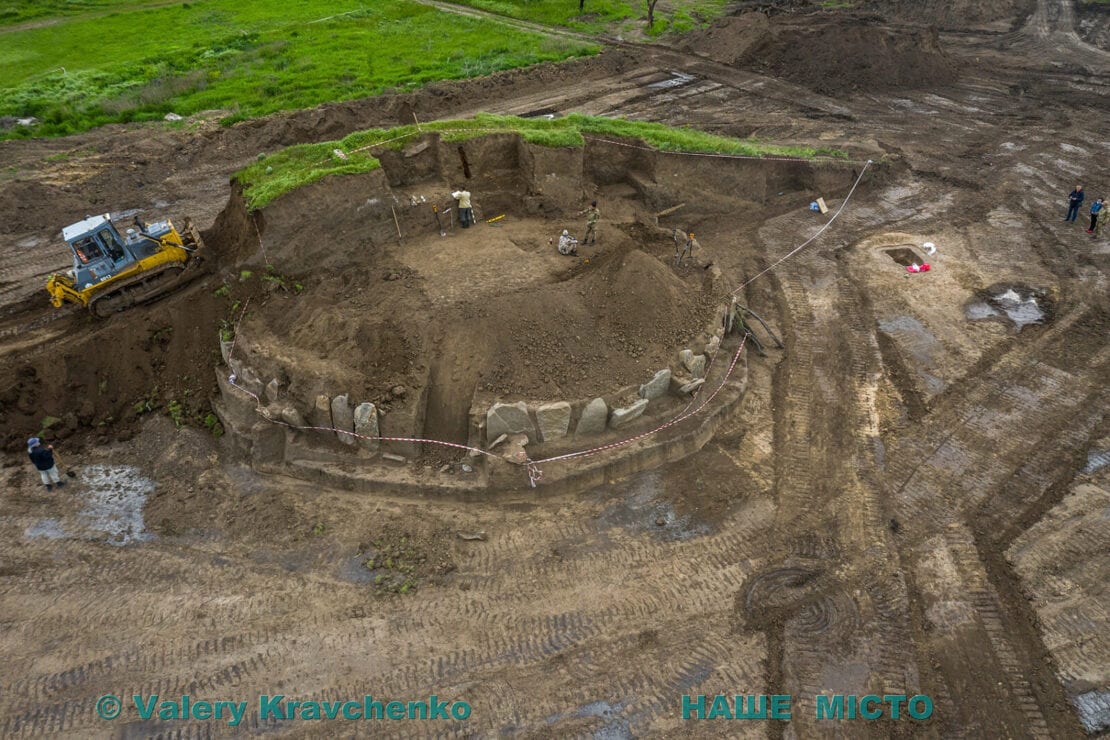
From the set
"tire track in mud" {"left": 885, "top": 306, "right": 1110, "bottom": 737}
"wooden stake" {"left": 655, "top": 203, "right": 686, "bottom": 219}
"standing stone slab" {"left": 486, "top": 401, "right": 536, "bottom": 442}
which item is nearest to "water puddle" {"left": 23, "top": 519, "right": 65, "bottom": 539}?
"standing stone slab" {"left": 486, "top": 401, "right": 536, "bottom": 442}

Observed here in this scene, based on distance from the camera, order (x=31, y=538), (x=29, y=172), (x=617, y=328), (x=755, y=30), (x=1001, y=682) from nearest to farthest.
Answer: (x=1001, y=682)
(x=31, y=538)
(x=617, y=328)
(x=29, y=172)
(x=755, y=30)

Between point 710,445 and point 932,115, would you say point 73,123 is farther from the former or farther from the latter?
point 932,115

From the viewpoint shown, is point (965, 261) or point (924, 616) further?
point (965, 261)

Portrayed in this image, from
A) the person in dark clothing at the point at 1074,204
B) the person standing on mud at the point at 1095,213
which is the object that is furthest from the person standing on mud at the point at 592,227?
the person standing on mud at the point at 1095,213

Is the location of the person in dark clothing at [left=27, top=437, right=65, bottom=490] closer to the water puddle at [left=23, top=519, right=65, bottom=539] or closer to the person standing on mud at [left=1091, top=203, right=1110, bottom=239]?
the water puddle at [left=23, top=519, right=65, bottom=539]

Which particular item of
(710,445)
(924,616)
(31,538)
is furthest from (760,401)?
(31,538)

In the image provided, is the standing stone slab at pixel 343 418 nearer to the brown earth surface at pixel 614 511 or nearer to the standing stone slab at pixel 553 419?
the brown earth surface at pixel 614 511
